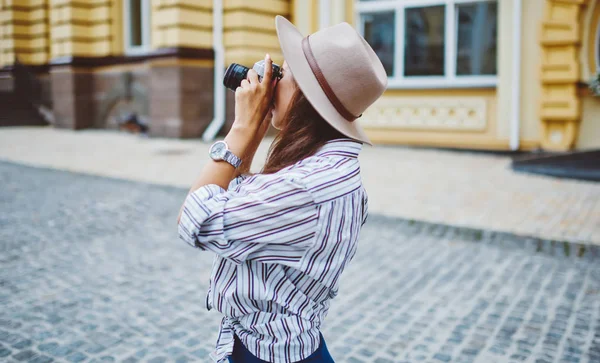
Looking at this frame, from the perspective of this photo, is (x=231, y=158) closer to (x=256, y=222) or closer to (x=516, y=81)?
(x=256, y=222)

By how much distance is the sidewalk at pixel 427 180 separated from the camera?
6.02 metres

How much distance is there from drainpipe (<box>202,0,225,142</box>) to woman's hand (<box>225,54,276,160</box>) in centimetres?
1181

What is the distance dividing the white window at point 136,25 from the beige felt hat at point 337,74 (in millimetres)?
14937

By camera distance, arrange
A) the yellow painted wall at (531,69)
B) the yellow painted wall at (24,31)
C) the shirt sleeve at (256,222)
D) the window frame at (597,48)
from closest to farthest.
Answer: the shirt sleeve at (256,222) < the window frame at (597,48) < the yellow painted wall at (531,69) < the yellow painted wall at (24,31)

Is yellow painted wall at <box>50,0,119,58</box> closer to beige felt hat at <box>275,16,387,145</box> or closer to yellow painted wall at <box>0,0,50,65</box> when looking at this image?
yellow painted wall at <box>0,0,50,65</box>

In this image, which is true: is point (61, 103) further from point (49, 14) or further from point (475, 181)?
point (475, 181)

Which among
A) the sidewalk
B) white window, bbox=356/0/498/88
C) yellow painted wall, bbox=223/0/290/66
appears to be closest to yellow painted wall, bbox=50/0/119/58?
the sidewalk

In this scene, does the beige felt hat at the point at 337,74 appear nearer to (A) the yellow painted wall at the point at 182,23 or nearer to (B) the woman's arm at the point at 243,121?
(B) the woman's arm at the point at 243,121

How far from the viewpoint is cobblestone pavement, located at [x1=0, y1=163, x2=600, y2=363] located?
10.7ft

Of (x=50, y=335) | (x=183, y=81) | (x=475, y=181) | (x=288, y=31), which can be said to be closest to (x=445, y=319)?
(x=50, y=335)

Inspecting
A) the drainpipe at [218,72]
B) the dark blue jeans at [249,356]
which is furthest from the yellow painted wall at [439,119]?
the dark blue jeans at [249,356]

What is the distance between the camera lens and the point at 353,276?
14.9 ft

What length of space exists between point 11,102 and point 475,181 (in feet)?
49.0

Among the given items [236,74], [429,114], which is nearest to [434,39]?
[429,114]
